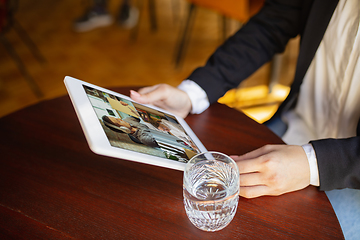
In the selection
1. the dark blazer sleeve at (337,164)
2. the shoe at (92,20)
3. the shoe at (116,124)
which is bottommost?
the shoe at (92,20)

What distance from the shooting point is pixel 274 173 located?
0.58 m

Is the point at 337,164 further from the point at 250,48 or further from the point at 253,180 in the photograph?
the point at 250,48

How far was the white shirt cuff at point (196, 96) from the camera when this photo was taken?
2.61ft

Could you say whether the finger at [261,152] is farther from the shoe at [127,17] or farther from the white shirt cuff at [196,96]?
the shoe at [127,17]

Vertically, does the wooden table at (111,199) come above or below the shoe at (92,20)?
above

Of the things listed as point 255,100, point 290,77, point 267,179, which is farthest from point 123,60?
point 267,179

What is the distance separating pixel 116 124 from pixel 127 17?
256 cm

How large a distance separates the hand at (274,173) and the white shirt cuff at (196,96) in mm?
234

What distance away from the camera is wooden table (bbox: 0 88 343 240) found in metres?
0.53

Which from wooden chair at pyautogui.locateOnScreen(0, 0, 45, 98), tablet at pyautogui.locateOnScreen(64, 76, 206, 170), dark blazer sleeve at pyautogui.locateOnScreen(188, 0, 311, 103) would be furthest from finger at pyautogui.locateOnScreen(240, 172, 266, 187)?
wooden chair at pyautogui.locateOnScreen(0, 0, 45, 98)

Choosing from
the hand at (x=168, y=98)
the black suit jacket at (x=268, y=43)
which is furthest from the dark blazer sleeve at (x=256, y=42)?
the hand at (x=168, y=98)

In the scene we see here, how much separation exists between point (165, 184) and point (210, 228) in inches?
5.3

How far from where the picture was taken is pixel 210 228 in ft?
1.69

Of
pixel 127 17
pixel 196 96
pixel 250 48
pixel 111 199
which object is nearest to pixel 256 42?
pixel 250 48
